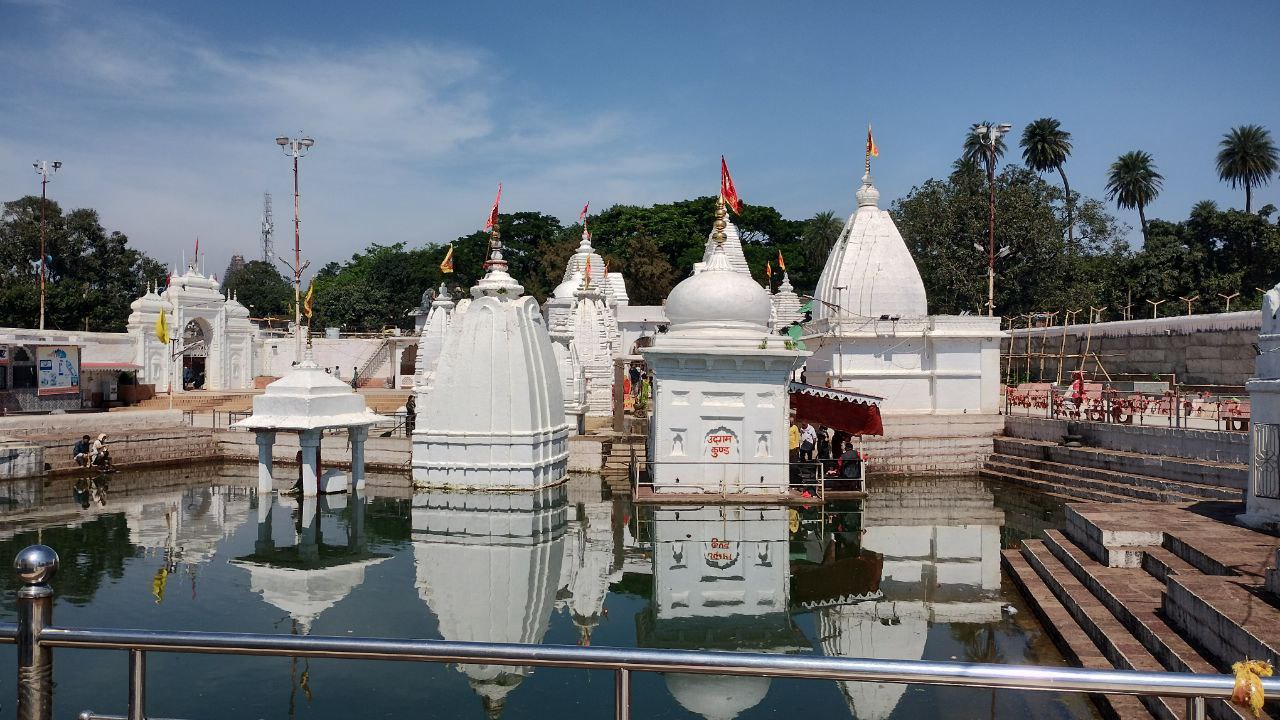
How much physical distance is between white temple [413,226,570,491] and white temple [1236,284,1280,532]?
12.9 m

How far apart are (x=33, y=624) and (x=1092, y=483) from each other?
65.1 feet

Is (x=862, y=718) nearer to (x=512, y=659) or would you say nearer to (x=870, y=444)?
(x=512, y=659)

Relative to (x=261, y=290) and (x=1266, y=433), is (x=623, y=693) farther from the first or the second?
(x=261, y=290)

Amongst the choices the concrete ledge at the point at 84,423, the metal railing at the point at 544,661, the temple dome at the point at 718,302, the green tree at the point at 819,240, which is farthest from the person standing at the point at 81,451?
the green tree at the point at 819,240

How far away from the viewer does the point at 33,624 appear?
3.28m

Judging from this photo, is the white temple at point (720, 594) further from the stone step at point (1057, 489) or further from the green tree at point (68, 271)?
the green tree at point (68, 271)

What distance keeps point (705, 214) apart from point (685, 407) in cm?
4223

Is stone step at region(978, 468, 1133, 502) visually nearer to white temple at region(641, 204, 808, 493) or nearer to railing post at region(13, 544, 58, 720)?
white temple at region(641, 204, 808, 493)

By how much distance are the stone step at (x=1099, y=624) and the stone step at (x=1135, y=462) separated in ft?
15.7

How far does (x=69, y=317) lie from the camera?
130ft

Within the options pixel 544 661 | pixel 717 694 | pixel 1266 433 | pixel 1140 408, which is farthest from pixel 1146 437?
pixel 544 661

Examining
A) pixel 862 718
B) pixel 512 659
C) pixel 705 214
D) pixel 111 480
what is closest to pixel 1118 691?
pixel 512 659

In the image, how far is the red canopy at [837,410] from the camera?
19.9 metres

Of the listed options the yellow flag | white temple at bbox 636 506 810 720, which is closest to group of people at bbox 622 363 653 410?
white temple at bbox 636 506 810 720
